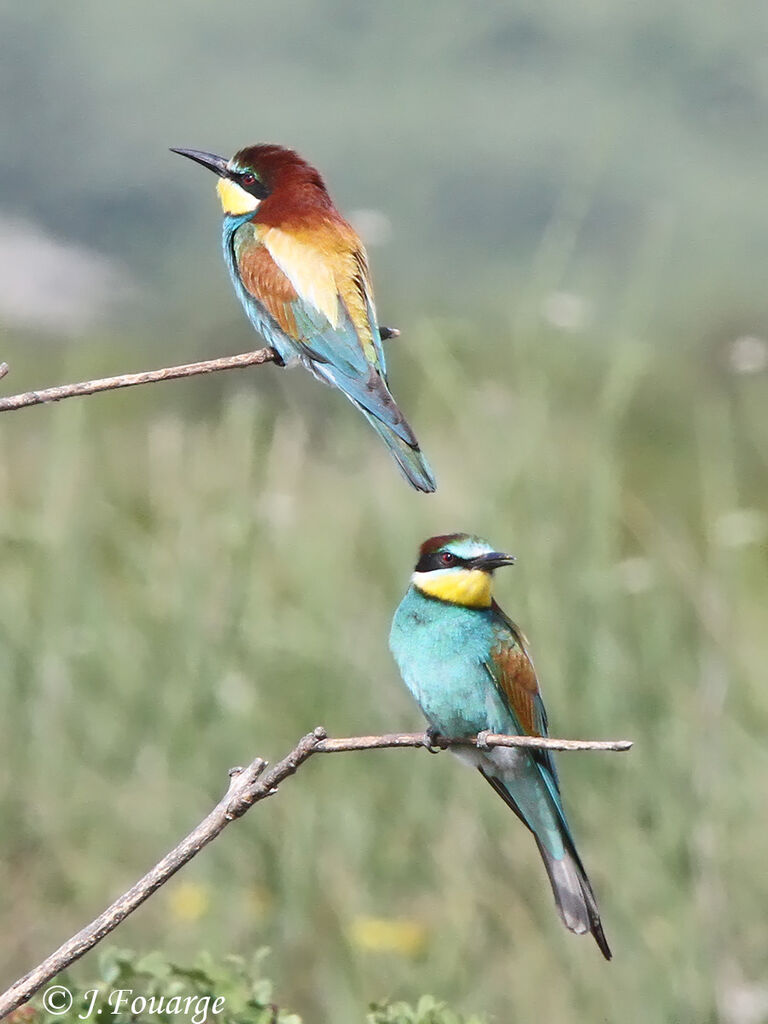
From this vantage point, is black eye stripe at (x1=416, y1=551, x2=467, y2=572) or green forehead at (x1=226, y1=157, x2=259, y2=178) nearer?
green forehead at (x1=226, y1=157, x2=259, y2=178)

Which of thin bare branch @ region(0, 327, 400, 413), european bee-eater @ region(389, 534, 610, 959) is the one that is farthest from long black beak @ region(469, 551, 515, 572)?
thin bare branch @ region(0, 327, 400, 413)

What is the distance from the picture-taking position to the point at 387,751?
2.59 meters

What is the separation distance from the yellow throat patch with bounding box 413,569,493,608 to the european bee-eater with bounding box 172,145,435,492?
1.28ft

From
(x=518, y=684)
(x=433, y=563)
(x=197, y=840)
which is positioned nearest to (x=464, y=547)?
(x=433, y=563)

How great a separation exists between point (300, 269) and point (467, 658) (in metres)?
0.51

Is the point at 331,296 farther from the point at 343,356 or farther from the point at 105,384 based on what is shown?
the point at 105,384

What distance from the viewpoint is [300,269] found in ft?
3.94

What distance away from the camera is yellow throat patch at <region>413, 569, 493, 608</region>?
156cm

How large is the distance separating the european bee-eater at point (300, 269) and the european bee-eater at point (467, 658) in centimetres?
34

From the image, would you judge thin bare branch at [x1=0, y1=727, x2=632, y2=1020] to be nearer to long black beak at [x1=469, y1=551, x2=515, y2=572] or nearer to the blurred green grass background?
long black beak at [x1=469, y1=551, x2=515, y2=572]

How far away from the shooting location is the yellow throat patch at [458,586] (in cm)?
156

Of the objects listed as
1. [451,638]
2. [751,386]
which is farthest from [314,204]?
[751,386]

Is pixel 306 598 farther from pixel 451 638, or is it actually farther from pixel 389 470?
pixel 451 638

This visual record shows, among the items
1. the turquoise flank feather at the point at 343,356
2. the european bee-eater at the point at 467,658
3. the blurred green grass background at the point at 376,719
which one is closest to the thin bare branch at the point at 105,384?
the turquoise flank feather at the point at 343,356
